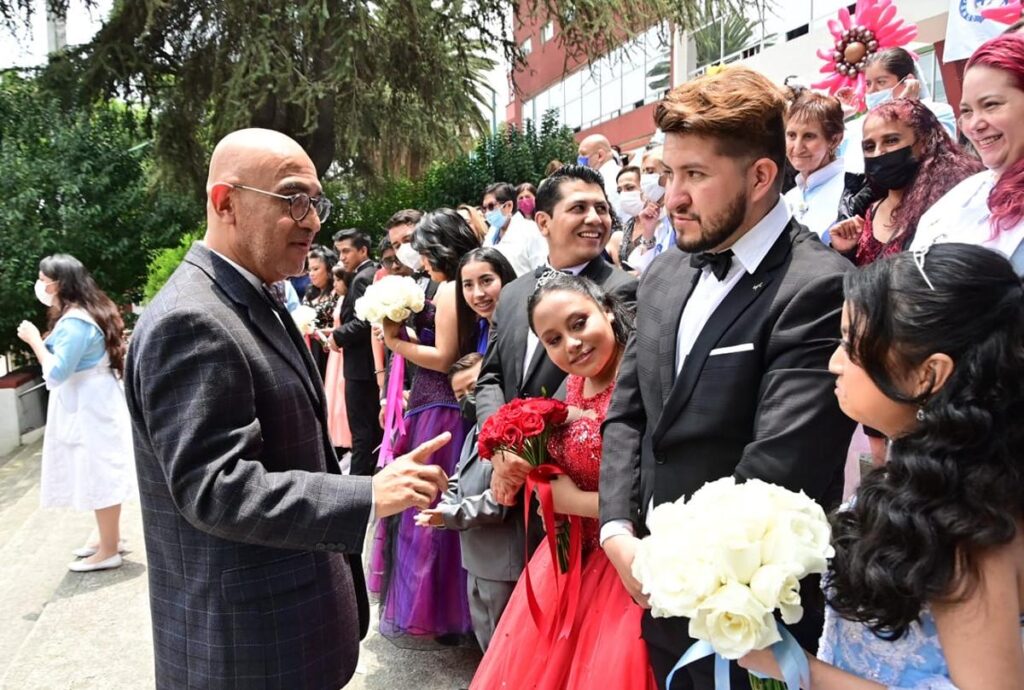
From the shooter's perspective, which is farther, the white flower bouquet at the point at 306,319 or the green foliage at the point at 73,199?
the green foliage at the point at 73,199

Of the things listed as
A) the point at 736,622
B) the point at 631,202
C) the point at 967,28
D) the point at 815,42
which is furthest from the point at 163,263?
the point at 736,622

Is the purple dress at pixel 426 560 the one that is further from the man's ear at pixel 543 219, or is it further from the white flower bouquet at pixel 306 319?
the white flower bouquet at pixel 306 319

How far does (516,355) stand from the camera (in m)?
3.36

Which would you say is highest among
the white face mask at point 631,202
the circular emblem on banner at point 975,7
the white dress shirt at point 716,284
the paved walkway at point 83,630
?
the circular emblem on banner at point 975,7

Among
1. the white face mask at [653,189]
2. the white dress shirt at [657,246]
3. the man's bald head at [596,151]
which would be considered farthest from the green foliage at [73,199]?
the white face mask at [653,189]

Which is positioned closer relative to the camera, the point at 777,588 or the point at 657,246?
the point at 777,588

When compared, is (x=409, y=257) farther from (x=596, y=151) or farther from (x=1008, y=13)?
(x=1008, y=13)

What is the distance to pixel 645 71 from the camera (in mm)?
24141

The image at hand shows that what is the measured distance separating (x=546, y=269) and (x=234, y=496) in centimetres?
191

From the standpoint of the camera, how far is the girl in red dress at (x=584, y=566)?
245 cm

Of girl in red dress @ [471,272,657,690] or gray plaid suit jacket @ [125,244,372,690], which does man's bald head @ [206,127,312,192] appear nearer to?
gray plaid suit jacket @ [125,244,372,690]

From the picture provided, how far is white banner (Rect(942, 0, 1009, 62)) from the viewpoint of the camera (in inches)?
170

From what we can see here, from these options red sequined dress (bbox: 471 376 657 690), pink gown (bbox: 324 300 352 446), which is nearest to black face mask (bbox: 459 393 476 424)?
red sequined dress (bbox: 471 376 657 690)

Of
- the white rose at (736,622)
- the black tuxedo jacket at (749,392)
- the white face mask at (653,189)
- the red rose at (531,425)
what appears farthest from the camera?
the white face mask at (653,189)
